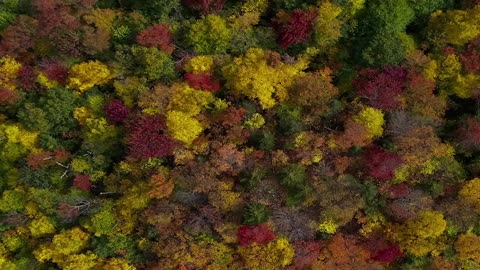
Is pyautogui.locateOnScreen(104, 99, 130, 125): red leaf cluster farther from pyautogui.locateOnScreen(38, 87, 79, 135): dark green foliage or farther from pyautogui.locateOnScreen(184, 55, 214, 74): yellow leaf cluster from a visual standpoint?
pyautogui.locateOnScreen(184, 55, 214, 74): yellow leaf cluster

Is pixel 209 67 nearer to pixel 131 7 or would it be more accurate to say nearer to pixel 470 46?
pixel 131 7

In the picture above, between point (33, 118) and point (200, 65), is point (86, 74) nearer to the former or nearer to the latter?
point (33, 118)

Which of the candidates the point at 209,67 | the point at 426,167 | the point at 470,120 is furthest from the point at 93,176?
the point at 470,120

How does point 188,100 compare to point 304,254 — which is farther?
point 188,100

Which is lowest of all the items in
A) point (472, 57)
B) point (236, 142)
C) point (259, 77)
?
point (236, 142)

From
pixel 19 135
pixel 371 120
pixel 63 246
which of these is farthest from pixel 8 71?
pixel 371 120
